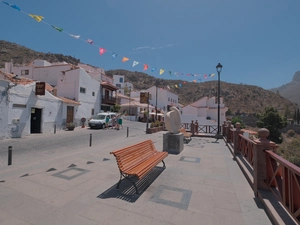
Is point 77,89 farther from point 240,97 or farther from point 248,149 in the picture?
point 240,97

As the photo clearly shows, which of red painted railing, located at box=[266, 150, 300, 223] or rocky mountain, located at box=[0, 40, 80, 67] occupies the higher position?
rocky mountain, located at box=[0, 40, 80, 67]

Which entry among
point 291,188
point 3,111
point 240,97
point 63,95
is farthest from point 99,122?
point 240,97

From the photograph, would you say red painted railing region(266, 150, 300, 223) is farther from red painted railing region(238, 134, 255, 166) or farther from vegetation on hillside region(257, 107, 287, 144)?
vegetation on hillside region(257, 107, 287, 144)

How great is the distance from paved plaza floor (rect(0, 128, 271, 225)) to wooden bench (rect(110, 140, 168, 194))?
44 centimetres

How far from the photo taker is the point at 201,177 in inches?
193

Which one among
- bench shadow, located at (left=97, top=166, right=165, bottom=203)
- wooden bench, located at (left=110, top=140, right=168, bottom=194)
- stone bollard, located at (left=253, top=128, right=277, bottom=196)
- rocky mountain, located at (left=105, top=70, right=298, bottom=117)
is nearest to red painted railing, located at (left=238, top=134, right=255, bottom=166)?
stone bollard, located at (left=253, top=128, right=277, bottom=196)

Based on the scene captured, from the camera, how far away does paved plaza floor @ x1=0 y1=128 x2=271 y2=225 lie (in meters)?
2.89

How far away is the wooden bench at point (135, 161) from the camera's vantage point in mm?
3771

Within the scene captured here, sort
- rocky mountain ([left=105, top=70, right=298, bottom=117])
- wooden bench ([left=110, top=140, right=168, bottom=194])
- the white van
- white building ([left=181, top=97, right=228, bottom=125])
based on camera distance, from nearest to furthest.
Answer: wooden bench ([left=110, top=140, right=168, bottom=194]), the white van, white building ([left=181, top=97, right=228, bottom=125]), rocky mountain ([left=105, top=70, right=298, bottom=117])

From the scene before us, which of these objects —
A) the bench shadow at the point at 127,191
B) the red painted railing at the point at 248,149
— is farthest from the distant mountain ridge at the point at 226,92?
the bench shadow at the point at 127,191

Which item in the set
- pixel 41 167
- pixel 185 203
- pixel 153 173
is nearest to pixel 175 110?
pixel 153 173

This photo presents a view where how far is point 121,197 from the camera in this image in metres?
3.61

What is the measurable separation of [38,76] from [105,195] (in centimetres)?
3090

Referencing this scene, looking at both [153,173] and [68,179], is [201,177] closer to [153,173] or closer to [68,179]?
[153,173]
